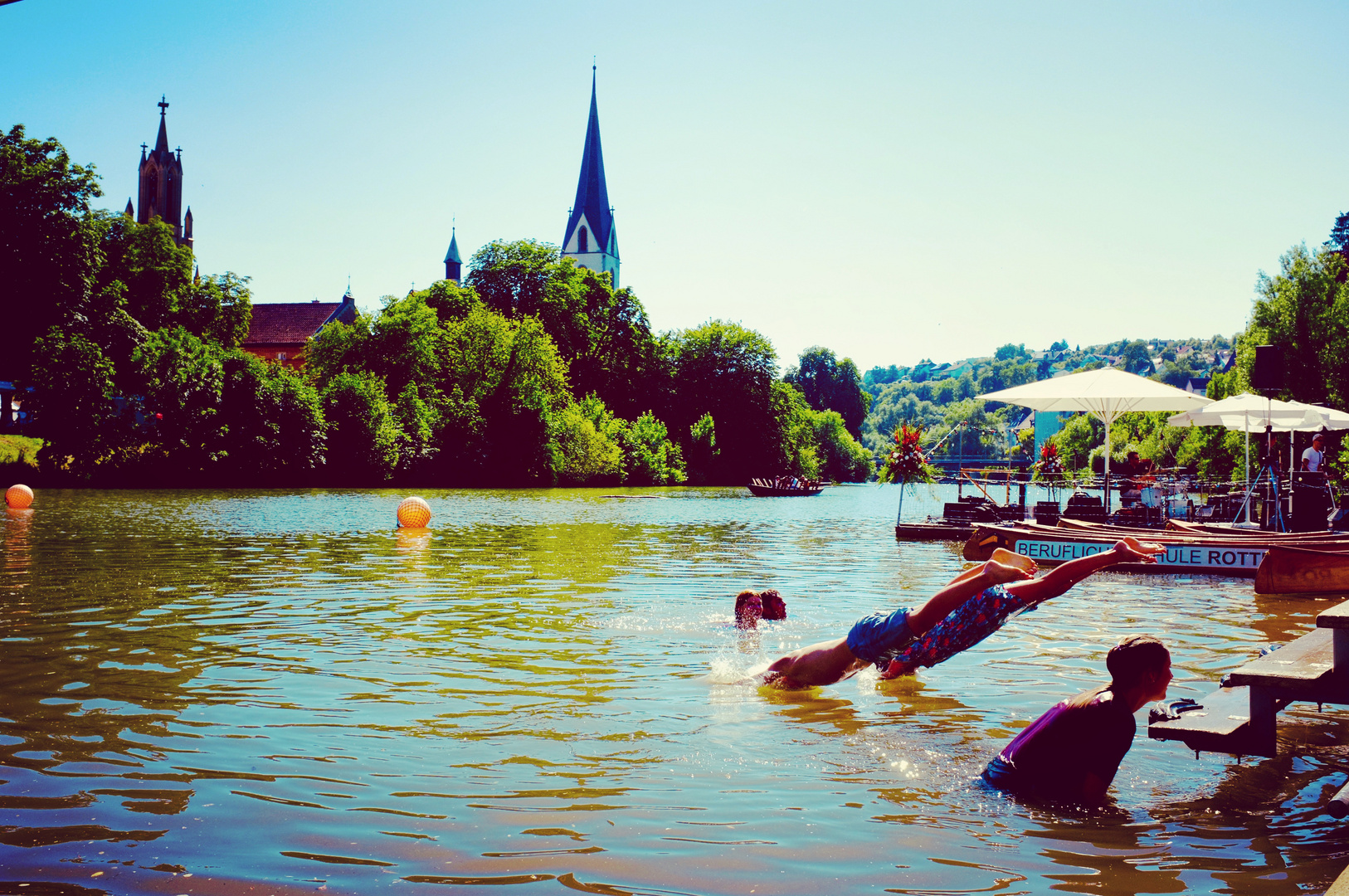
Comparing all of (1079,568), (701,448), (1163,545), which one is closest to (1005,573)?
(1079,568)

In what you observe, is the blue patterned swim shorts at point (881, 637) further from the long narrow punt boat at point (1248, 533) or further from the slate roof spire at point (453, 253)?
the slate roof spire at point (453, 253)

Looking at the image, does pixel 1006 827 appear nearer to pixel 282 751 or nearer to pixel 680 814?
pixel 680 814

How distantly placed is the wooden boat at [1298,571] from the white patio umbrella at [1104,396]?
8156 mm

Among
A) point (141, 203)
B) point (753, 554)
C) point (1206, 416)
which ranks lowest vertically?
point (753, 554)

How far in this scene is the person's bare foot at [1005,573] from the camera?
20.3 ft

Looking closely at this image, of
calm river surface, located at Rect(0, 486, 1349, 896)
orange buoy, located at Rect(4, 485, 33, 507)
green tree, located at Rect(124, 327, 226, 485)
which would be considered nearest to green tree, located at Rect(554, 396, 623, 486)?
green tree, located at Rect(124, 327, 226, 485)

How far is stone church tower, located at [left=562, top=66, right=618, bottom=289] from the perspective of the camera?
350 feet

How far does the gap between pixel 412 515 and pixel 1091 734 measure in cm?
2214

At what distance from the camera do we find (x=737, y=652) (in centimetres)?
967

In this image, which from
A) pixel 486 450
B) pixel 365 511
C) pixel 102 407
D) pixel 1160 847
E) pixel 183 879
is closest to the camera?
pixel 183 879

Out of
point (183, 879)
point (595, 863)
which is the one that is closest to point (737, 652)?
point (595, 863)

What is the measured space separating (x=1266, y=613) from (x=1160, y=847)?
29.3 feet

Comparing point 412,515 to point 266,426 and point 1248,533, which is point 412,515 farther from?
point 266,426

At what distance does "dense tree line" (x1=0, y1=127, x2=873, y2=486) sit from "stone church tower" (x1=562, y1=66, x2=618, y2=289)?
66.8ft
